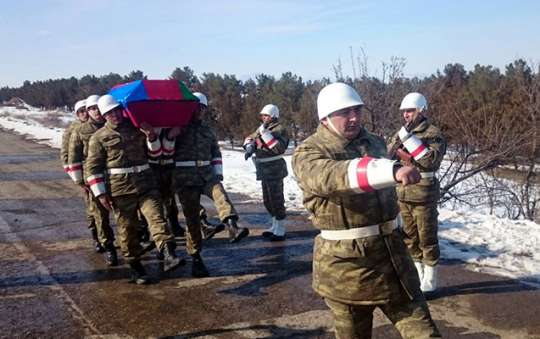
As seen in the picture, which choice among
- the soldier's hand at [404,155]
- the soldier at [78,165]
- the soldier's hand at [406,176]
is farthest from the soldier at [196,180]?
the soldier's hand at [406,176]

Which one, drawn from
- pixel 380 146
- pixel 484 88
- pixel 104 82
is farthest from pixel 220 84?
pixel 380 146

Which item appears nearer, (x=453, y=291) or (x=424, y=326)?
(x=424, y=326)

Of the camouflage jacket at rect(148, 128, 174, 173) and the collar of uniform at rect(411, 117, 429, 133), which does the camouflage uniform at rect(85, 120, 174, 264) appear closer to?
the camouflage jacket at rect(148, 128, 174, 173)

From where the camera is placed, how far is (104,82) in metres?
76.7

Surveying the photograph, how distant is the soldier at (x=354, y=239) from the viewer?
10.9 feet

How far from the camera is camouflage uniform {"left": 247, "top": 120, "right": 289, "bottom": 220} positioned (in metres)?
8.03

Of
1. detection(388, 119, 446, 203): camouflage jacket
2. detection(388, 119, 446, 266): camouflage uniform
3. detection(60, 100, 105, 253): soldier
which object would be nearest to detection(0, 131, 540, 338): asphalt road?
detection(60, 100, 105, 253): soldier

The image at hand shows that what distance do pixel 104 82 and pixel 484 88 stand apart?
189ft

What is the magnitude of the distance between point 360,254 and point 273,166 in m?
4.91

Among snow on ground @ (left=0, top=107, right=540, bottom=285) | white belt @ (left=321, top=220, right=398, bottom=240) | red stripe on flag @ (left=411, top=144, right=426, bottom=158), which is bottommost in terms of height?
snow on ground @ (left=0, top=107, right=540, bottom=285)

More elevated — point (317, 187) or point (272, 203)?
point (317, 187)

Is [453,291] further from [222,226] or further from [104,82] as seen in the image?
[104,82]

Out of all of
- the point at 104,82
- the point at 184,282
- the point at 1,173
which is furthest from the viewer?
the point at 104,82

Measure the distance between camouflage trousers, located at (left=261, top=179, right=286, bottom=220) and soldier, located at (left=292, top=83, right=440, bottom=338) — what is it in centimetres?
466
